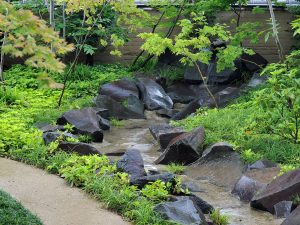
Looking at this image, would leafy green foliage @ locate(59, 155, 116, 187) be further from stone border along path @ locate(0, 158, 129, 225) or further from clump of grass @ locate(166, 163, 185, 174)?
clump of grass @ locate(166, 163, 185, 174)

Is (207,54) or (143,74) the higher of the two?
(207,54)

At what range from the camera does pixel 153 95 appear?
548 inches

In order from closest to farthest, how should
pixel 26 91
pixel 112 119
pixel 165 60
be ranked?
pixel 112 119 < pixel 26 91 < pixel 165 60

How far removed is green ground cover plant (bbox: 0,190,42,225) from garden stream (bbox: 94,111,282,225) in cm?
232

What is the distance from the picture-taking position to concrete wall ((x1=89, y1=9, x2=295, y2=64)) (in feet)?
57.4

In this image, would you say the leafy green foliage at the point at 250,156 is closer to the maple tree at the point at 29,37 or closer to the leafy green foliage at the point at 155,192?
the leafy green foliage at the point at 155,192

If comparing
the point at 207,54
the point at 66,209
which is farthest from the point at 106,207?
the point at 207,54

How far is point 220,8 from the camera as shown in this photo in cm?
1508

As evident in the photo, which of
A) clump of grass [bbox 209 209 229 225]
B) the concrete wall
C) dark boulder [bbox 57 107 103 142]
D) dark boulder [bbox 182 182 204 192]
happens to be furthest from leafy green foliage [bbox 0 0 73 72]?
the concrete wall

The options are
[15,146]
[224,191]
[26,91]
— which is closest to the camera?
[224,191]

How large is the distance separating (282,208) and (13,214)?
3002 millimetres

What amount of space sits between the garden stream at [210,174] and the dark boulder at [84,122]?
0.22 metres

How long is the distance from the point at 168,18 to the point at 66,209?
445 inches

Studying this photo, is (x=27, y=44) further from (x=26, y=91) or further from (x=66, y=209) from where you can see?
(x=26, y=91)
